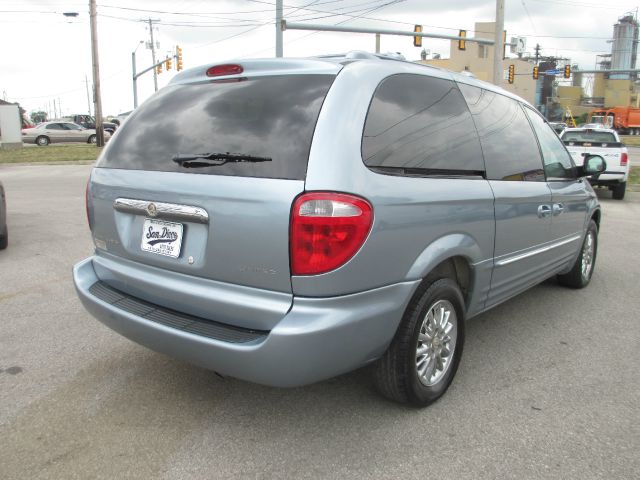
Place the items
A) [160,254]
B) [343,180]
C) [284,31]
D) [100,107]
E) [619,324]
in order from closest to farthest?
[343,180] < [160,254] < [619,324] < [284,31] < [100,107]

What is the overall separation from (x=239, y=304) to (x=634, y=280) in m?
4.75

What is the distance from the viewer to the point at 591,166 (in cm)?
471

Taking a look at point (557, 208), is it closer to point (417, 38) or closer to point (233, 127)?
point (233, 127)

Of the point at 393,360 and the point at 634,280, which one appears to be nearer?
the point at 393,360

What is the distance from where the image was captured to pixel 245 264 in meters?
2.46

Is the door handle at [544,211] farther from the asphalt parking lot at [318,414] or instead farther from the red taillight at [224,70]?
the red taillight at [224,70]

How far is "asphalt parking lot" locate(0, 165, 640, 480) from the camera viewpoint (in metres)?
2.51

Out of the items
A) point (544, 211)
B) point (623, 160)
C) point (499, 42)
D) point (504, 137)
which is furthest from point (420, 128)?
point (499, 42)

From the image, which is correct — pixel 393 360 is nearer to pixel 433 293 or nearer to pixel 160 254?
pixel 433 293

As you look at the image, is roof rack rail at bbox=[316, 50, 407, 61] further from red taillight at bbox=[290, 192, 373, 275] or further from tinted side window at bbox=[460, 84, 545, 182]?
red taillight at bbox=[290, 192, 373, 275]

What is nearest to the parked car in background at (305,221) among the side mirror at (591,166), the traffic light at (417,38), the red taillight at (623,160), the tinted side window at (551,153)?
the tinted side window at (551,153)

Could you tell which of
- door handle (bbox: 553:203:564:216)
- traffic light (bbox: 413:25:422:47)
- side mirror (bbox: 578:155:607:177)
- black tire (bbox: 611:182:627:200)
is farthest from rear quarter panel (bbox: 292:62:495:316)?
traffic light (bbox: 413:25:422:47)

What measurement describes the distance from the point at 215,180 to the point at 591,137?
1306 centimetres

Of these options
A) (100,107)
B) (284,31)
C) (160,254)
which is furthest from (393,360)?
(100,107)
